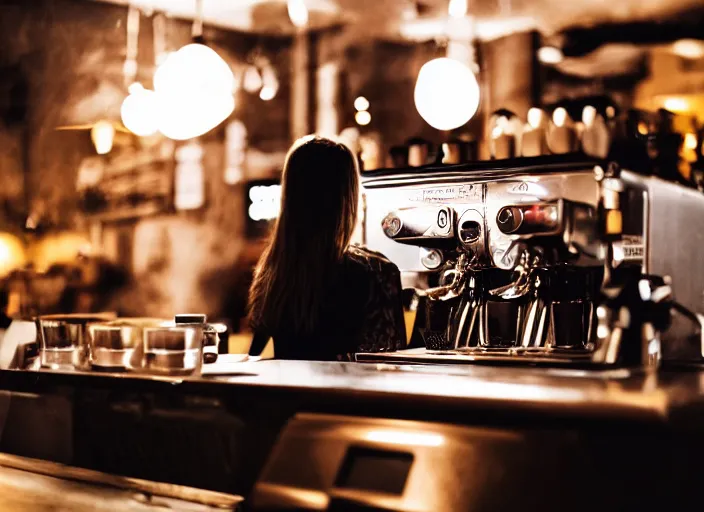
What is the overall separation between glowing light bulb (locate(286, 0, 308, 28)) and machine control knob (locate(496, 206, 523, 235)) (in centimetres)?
276

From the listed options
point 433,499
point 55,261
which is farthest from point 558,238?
point 55,261

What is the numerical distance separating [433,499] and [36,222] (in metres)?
4.65

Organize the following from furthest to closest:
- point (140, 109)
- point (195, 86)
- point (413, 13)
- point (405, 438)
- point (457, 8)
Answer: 1. point (413, 13)
2. point (457, 8)
3. point (140, 109)
4. point (195, 86)
5. point (405, 438)

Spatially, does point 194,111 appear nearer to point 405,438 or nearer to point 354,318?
point 354,318

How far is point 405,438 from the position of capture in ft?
4.58

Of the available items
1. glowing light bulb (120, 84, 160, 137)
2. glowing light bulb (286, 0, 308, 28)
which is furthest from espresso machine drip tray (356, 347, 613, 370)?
glowing light bulb (286, 0, 308, 28)

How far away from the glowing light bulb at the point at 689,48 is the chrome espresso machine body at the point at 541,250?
0.84 metres

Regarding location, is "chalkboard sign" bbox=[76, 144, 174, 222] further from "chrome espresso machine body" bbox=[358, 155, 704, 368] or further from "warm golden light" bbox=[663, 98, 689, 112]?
"warm golden light" bbox=[663, 98, 689, 112]

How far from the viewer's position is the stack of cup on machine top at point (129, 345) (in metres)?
1.73

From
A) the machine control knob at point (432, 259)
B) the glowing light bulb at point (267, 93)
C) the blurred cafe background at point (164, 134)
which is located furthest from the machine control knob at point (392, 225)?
the glowing light bulb at point (267, 93)

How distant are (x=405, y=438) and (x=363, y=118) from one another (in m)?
3.61

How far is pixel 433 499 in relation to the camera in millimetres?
1327

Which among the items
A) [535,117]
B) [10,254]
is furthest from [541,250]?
[10,254]

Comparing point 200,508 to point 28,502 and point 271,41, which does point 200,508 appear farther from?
point 271,41
